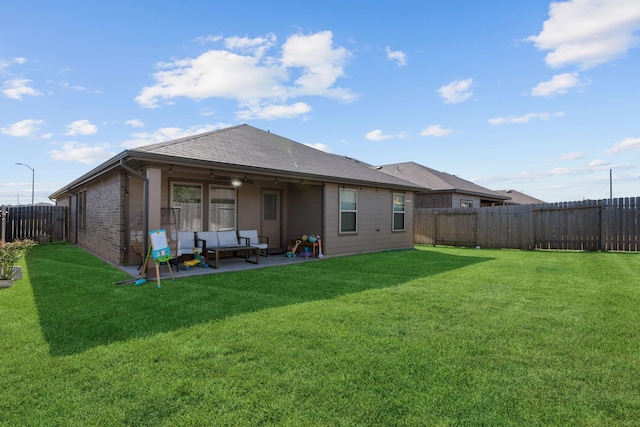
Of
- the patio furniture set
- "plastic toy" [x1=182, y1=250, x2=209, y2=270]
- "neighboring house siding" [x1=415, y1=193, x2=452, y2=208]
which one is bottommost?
"plastic toy" [x1=182, y1=250, x2=209, y2=270]

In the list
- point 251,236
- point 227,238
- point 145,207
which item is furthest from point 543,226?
point 145,207

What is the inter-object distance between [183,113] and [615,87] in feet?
43.9

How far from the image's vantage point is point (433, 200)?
64.7 feet

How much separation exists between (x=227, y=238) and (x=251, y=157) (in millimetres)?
2328

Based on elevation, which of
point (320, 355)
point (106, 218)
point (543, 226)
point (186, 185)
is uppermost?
point (186, 185)

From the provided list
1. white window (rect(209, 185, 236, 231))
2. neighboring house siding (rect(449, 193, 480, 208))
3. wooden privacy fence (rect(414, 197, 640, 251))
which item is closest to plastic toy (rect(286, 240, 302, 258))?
white window (rect(209, 185, 236, 231))

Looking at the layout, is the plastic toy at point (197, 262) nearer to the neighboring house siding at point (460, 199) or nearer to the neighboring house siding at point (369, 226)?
the neighboring house siding at point (369, 226)

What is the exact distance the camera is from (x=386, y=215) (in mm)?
12984

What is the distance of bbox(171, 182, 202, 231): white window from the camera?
369 inches

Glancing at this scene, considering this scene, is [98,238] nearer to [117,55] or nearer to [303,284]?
[117,55]

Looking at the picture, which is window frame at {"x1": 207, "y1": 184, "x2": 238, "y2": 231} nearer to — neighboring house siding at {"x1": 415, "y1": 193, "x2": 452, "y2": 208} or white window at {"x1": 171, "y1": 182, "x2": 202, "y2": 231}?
white window at {"x1": 171, "y1": 182, "x2": 202, "y2": 231}

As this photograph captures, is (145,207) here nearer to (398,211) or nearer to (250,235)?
(250,235)

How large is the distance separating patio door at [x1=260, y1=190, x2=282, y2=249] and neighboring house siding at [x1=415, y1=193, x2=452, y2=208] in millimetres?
11084

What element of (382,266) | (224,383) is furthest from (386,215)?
(224,383)
